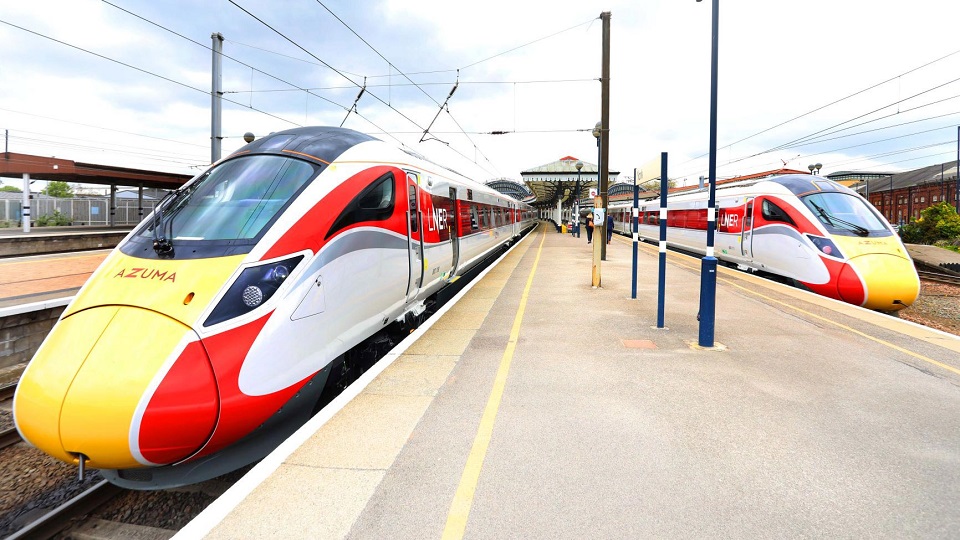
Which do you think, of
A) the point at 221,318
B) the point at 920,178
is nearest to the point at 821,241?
the point at 221,318

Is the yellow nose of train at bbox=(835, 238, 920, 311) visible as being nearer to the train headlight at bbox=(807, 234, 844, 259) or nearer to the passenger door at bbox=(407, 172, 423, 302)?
the train headlight at bbox=(807, 234, 844, 259)

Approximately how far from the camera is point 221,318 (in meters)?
3.46

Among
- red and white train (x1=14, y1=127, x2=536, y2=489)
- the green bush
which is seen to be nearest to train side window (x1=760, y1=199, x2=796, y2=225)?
red and white train (x1=14, y1=127, x2=536, y2=489)

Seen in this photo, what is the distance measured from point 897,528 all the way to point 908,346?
4.90 meters

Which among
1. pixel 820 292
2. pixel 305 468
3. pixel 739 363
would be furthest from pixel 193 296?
pixel 820 292

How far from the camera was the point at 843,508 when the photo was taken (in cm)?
286

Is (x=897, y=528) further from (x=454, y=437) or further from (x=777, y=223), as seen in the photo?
(x=777, y=223)

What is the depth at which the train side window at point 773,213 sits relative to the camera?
1178 cm

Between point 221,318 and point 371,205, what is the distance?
2.22 meters

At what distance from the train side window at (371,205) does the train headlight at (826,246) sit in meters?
9.59

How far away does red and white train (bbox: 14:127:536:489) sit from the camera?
313 cm

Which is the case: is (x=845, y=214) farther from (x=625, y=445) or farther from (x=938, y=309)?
(x=625, y=445)

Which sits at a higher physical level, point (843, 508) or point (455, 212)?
point (455, 212)

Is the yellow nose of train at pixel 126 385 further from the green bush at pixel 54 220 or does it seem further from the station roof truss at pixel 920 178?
the station roof truss at pixel 920 178
